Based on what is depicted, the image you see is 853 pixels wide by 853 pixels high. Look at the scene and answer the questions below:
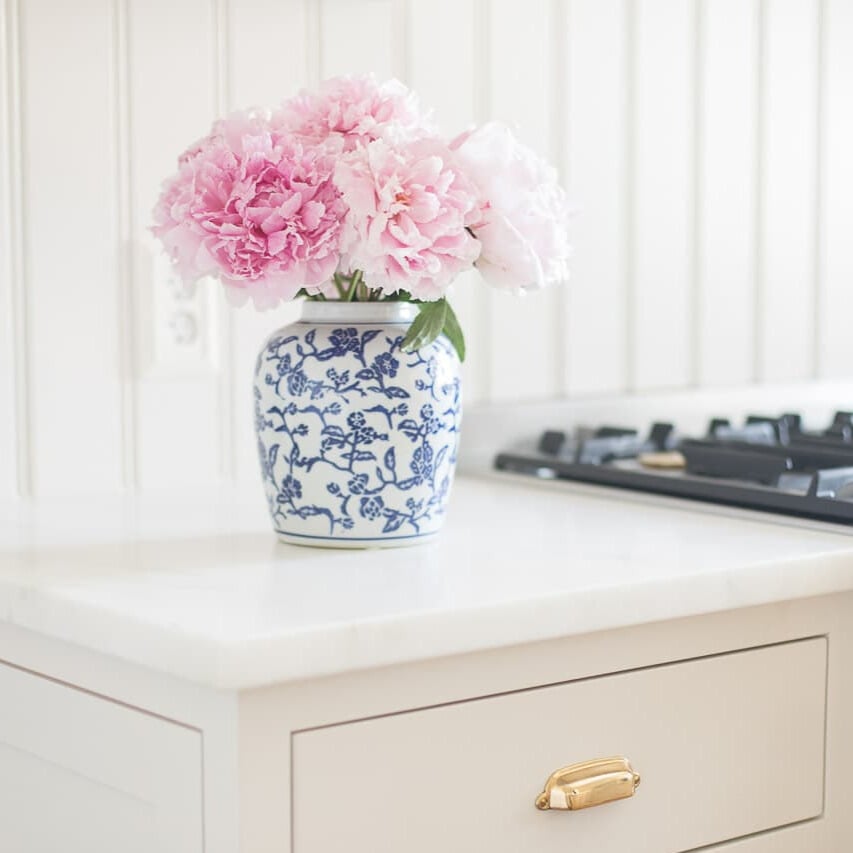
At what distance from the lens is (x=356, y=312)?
1179mm

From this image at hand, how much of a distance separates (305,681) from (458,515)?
0.46 metres

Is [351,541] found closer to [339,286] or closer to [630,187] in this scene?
[339,286]

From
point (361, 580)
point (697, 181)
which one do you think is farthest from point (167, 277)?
point (697, 181)

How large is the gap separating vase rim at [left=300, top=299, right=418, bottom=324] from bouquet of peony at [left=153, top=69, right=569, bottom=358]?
0.03m

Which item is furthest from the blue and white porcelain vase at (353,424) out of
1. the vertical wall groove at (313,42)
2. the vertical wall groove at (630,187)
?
the vertical wall groove at (630,187)

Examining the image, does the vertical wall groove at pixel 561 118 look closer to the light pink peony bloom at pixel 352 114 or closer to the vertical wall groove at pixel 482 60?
the vertical wall groove at pixel 482 60

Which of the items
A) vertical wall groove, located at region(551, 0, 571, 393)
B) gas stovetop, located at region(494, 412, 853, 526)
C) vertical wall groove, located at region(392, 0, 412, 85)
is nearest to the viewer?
gas stovetop, located at region(494, 412, 853, 526)

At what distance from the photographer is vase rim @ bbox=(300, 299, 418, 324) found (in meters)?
1.18

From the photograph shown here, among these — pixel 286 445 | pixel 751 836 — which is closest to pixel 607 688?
pixel 751 836

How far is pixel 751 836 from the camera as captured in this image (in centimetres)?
114

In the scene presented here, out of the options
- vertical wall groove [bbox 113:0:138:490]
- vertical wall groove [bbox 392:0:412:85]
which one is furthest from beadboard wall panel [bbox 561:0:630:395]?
vertical wall groove [bbox 113:0:138:490]

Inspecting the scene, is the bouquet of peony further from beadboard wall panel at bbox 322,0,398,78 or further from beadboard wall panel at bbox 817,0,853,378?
beadboard wall panel at bbox 817,0,853,378

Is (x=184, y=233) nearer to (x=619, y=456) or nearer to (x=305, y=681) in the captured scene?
(x=305, y=681)

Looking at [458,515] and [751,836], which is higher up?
[458,515]
